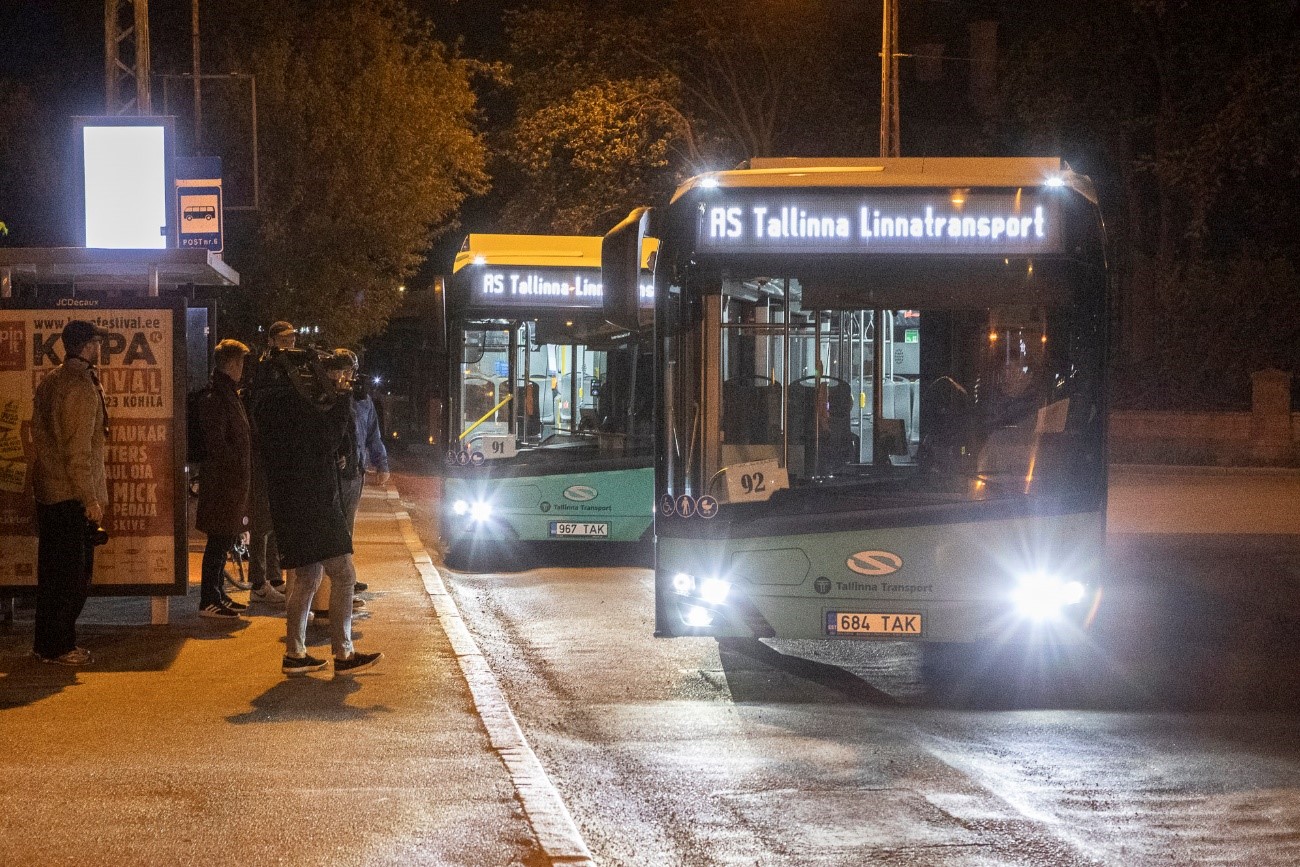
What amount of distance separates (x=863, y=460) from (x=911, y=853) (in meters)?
3.55

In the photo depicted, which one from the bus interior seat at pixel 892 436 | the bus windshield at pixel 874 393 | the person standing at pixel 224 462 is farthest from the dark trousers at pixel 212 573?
the bus interior seat at pixel 892 436

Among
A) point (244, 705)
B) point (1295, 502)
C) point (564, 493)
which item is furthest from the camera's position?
point (1295, 502)

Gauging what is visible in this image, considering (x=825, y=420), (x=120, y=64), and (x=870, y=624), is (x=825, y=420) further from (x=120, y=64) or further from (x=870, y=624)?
(x=120, y=64)

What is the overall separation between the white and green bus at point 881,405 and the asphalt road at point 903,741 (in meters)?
0.60

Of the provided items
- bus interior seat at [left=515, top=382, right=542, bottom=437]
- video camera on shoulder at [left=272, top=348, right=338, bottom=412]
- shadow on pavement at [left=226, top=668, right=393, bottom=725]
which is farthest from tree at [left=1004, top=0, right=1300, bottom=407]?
shadow on pavement at [left=226, top=668, right=393, bottom=725]

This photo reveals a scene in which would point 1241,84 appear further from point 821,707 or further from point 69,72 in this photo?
point 69,72

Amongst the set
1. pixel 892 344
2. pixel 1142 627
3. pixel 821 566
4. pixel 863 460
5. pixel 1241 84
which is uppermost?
pixel 1241 84

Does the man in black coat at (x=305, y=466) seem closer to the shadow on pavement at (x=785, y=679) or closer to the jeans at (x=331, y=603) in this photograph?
the jeans at (x=331, y=603)

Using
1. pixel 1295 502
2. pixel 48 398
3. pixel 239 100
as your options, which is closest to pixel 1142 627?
pixel 48 398

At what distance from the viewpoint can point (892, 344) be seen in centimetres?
938

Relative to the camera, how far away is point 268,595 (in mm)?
12578

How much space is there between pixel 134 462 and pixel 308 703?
318 cm

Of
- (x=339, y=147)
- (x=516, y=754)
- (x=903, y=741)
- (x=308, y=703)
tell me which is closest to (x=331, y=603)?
(x=308, y=703)

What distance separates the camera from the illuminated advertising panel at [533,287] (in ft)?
52.0
